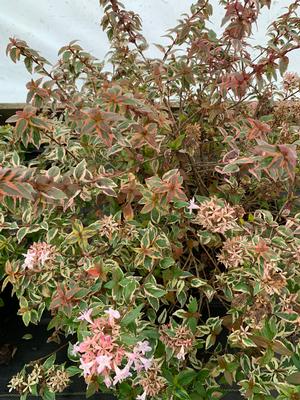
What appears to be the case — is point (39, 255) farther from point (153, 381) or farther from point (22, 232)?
point (153, 381)

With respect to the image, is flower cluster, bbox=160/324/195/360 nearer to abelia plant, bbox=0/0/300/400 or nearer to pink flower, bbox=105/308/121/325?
abelia plant, bbox=0/0/300/400

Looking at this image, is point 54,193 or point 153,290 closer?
point 54,193

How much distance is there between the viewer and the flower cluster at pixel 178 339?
1.12m

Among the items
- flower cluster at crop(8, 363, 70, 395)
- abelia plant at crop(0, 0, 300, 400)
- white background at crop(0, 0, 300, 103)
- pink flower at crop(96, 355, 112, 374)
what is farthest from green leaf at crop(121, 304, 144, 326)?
white background at crop(0, 0, 300, 103)

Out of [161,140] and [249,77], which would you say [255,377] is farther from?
[249,77]

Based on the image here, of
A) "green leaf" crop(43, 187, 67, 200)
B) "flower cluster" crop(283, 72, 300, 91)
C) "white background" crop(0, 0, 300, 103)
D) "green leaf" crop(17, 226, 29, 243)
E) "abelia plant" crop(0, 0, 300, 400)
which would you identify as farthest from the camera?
"white background" crop(0, 0, 300, 103)

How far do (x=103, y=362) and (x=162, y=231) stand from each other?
1.67ft

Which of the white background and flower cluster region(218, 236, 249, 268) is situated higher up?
the white background

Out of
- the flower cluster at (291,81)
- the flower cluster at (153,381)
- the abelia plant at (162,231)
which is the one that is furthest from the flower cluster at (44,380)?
the flower cluster at (291,81)

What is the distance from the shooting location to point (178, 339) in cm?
113

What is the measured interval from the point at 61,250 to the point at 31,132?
0.99ft

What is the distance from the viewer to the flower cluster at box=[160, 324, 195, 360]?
1121 mm

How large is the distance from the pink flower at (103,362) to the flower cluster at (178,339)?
32 cm

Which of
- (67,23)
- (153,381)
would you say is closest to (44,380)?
(153,381)
